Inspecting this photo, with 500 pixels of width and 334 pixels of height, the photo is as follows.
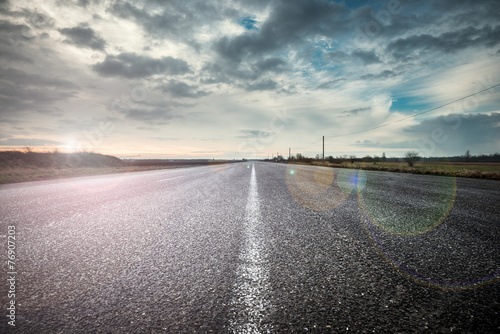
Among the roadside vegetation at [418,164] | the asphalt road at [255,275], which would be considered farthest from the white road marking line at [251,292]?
the roadside vegetation at [418,164]

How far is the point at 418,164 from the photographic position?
49156mm

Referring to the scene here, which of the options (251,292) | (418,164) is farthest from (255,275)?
(418,164)

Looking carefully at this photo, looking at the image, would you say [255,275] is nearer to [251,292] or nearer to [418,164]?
[251,292]

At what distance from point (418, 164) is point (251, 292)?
59.5 metres

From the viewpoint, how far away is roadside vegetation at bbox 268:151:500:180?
16.4 metres

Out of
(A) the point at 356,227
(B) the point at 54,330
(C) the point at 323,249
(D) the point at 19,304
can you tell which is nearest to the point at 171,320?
(B) the point at 54,330

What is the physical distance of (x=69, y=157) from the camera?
3030cm

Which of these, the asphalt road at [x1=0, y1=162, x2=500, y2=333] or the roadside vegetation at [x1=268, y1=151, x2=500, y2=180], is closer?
the asphalt road at [x1=0, y1=162, x2=500, y2=333]

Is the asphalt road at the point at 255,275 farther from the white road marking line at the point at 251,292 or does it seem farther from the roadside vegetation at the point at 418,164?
the roadside vegetation at the point at 418,164

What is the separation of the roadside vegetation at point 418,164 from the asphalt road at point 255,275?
1593 cm

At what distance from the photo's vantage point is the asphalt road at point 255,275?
4.23 ft

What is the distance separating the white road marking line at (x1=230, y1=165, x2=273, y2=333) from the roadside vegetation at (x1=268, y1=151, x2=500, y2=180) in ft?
56.6

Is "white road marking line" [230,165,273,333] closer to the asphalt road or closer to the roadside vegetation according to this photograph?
the asphalt road

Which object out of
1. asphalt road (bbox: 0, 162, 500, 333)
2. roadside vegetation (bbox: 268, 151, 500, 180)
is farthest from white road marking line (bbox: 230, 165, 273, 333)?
roadside vegetation (bbox: 268, 151, 500, 180)
